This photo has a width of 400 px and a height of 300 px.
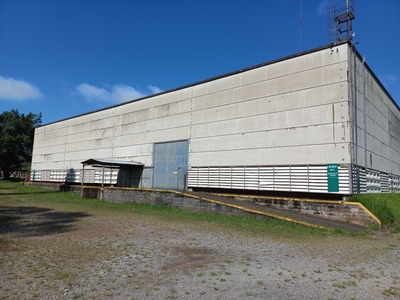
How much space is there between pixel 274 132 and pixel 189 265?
472 inches

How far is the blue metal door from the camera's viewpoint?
21.1 meters

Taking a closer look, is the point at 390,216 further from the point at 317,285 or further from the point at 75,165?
the point at 75,165

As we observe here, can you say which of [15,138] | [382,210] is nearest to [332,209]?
[382,210]

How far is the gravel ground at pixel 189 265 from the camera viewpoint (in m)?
4.52

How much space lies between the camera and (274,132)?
16.7 metres

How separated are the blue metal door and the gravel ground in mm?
11292

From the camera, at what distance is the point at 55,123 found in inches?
1411

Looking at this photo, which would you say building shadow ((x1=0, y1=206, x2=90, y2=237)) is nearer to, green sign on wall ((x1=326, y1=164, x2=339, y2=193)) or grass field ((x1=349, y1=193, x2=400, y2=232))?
green sign on wall ((x1=326, y1=164, x2=339, y2=193))

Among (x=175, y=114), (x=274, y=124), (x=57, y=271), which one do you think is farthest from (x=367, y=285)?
(x=175, y=114)

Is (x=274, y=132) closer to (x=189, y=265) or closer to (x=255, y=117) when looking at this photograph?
(x=255, y=117)

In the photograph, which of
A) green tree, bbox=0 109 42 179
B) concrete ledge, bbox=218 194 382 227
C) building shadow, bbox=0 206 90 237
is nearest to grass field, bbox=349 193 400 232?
concrete ledge, bbox=218 194 382 227

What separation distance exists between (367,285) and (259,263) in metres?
1.98

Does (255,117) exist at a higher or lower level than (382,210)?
higher

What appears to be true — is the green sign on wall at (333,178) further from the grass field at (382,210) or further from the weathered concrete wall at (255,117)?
the grass field at (382,210)
